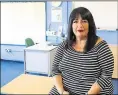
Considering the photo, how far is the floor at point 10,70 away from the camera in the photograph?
4.08m

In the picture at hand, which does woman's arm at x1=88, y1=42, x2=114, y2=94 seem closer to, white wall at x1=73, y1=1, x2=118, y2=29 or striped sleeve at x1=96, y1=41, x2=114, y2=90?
striped sleeve at x1=96, y1=41, x2=114, y2=90

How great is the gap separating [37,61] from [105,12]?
1.86m

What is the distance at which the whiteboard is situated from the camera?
5.02 meters

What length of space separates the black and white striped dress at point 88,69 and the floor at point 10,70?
2304 millimetres

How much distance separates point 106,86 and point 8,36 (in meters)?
4.44

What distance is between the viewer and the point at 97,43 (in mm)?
1429

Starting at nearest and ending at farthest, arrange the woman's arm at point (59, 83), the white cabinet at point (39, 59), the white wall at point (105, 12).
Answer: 1. the woman's arm at point (59, 83)
2. the white cabinet at point (39, 59)
3. the white wall at point (105, 12)

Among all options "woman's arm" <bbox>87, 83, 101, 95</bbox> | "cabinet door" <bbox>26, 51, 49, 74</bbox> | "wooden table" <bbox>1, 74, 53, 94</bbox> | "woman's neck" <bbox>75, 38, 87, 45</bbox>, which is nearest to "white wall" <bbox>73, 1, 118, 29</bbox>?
"cabinet door" <bbox>26, 51, 49, 74</bbox>

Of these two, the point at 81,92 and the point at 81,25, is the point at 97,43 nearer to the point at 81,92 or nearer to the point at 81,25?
the point at 81,25

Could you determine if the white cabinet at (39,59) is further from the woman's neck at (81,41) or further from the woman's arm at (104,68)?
the woman's arm at (104,68)

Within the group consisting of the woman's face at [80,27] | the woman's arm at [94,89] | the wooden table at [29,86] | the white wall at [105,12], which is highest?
the white wall at [105,12]

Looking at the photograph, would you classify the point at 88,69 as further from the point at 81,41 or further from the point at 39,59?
the point at 39,59

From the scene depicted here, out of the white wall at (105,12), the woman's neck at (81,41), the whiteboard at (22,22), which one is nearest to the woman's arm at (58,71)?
the woman's neck at (81,41)

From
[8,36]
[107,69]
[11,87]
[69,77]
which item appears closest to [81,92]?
[69,77]
